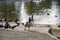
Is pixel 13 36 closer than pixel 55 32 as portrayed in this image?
Yes

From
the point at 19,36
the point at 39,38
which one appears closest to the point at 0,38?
the point at 19,36

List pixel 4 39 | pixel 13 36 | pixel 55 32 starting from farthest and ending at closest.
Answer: pixel 55 32 → pixel 13 36 → pixel 4 39

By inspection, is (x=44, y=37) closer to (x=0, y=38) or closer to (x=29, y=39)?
(x=29, y=39)

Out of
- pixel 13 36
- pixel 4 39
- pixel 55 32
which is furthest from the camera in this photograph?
pixel 55 32

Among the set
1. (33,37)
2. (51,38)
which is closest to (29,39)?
(33,37)

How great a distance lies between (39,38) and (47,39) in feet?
0.81

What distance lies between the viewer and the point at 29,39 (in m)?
5.35

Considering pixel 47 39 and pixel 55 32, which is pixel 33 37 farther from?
pixel 55 32

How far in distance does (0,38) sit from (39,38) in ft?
3.51

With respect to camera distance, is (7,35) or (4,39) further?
(7,35)

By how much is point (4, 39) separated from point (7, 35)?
51cm

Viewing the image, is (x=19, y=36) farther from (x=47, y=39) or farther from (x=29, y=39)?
(x=47, y=39)

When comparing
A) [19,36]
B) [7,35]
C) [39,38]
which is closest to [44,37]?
[39,38]

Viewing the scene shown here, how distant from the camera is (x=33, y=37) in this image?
558cm
